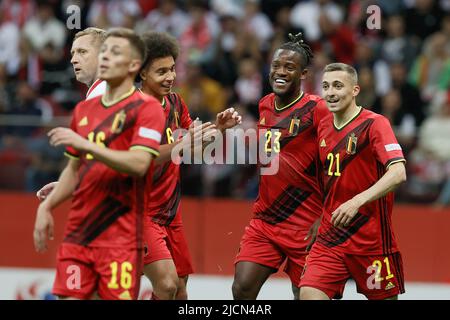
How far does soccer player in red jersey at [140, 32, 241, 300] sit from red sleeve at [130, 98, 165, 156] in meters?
1.03

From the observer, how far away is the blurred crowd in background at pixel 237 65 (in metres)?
13.5

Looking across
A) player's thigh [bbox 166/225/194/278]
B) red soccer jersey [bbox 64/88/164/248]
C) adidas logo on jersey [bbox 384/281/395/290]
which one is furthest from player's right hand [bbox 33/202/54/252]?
adidas logo on jersey [bbox 384/281/395/290]

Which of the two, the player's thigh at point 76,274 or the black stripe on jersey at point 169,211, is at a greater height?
the black stripe on jersey at point 169,211

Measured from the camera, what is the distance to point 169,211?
931cm

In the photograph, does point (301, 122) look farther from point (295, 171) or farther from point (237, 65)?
point (237, 65)

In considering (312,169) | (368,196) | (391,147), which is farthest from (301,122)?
(368,196)

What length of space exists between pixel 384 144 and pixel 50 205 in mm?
2835

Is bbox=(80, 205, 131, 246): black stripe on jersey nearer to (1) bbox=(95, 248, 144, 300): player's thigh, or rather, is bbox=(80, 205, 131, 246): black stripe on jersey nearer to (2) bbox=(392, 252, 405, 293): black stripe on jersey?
(1) bbox=(95, 248, 144, 300): player's thigh

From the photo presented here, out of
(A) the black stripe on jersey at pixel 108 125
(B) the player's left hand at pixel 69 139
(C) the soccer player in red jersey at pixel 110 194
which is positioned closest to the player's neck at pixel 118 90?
(C) the soccer player in red jersey at pixel 110 194

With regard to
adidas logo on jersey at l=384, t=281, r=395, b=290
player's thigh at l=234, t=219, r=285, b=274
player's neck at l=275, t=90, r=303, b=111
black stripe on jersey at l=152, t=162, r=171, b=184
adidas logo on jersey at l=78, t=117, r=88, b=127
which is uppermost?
player's neck at l=275, t=90, r=303, b=111

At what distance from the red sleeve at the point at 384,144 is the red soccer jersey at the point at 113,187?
205 cm

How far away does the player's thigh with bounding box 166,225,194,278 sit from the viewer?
30.9 feet

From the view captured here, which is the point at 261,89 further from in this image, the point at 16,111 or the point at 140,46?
the point at 140,46

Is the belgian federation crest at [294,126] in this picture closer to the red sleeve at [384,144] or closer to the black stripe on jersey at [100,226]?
the red sleeve at [384,144]
